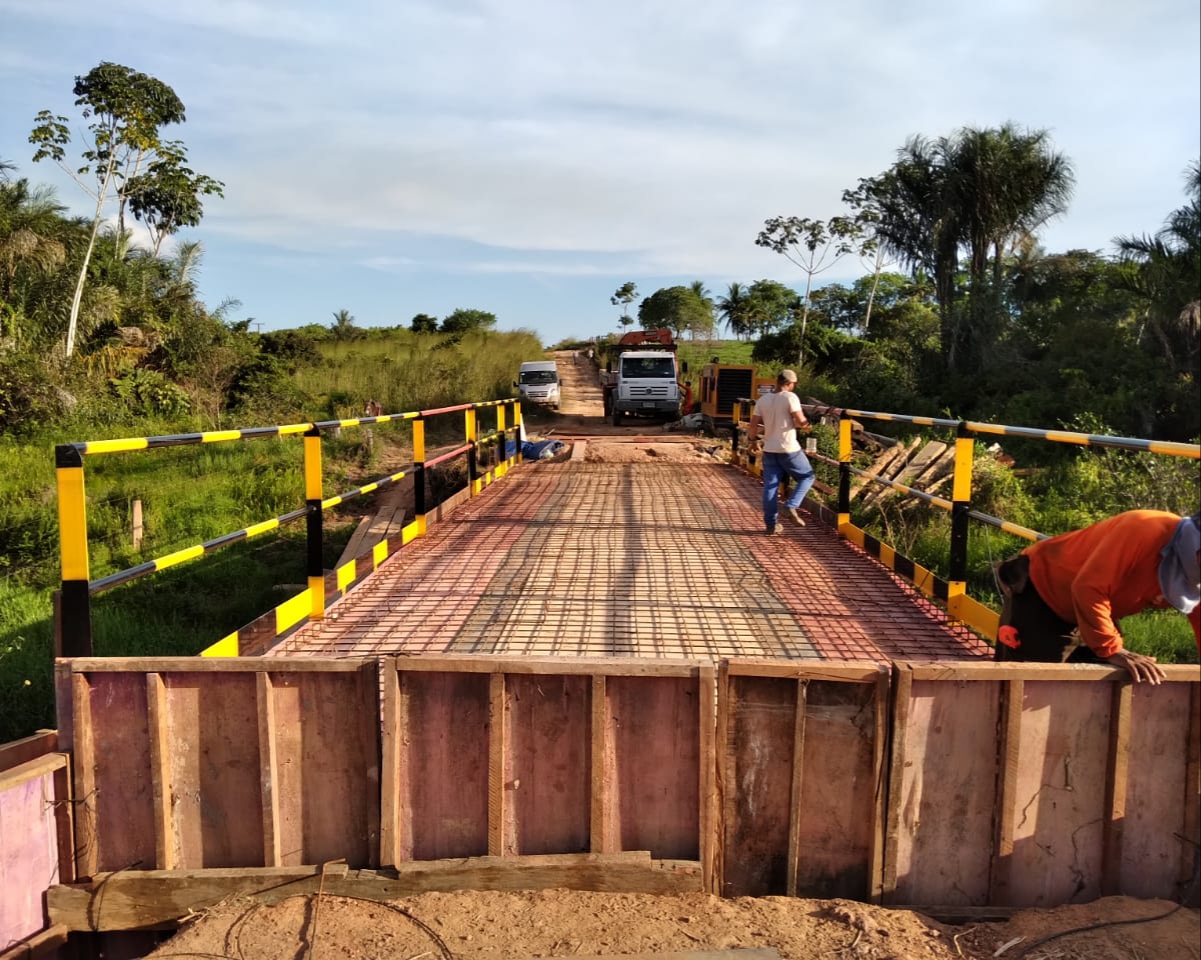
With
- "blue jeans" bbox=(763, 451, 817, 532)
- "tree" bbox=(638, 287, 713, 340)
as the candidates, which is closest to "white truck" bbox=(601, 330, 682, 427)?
"blue jeans" bbox=(763, 451, 817, 532)

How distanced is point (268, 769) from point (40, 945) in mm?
1055

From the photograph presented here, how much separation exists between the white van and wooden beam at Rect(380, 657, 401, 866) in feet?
95.7

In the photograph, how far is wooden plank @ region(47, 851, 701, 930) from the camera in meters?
3.13

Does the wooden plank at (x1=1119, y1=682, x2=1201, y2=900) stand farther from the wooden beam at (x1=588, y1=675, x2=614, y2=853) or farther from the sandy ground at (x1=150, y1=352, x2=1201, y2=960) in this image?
the wooden beam at (x1=588, y1=675, x2=614, y2=853)

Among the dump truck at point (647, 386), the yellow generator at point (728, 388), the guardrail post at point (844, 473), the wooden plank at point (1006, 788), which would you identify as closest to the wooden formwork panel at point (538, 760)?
the wooden plank at point (1006, 788)

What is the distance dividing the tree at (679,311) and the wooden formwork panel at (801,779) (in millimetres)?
65280

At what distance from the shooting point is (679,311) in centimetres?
6862

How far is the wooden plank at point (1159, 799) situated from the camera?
125 inches

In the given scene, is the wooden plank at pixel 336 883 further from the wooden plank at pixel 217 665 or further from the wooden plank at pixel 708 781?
the wooden plank at pixel 217 665

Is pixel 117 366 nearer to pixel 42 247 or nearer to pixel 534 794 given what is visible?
pixel 42 247

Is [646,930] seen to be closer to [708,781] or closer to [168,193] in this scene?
[708,781]

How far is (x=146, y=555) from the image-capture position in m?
12.3

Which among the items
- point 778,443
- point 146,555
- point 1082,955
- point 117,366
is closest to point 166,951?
point 1082,955

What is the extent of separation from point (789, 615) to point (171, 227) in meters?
33.3
